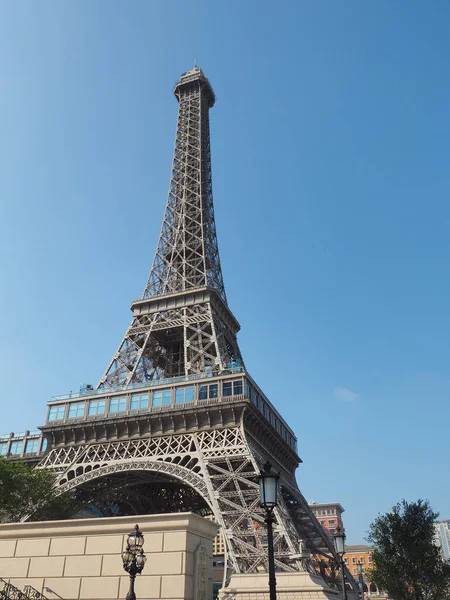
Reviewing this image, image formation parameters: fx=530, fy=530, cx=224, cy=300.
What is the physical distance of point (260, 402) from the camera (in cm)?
5453

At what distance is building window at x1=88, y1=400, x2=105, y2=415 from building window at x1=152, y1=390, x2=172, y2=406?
233 inches

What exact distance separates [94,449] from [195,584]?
3766 cm

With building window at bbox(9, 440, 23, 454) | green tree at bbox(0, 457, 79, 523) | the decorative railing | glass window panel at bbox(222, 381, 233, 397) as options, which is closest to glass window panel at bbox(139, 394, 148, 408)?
glass window panel at bbox(222, 381, 233, 397)

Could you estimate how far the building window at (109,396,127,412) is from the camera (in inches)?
2144

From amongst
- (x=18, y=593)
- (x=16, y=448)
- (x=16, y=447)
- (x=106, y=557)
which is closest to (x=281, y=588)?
(x=106, y=557)

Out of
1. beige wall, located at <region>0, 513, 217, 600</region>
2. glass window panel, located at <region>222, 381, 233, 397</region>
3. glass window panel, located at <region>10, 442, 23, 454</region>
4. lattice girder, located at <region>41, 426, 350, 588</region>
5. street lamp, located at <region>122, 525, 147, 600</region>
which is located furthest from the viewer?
glass window panel, located at <region>10, 442, 23, 454</region>

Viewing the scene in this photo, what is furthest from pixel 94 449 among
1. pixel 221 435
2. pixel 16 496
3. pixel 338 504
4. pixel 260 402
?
pixel 338 504

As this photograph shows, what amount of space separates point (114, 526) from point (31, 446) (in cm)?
5656

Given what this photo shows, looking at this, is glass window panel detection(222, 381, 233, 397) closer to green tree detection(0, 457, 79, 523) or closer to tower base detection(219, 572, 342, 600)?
tower base detection(219, 572, 342, 600)

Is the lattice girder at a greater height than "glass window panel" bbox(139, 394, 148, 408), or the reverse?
"glass window panel" bbox(139, 394, 148, 408)

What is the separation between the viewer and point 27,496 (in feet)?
154

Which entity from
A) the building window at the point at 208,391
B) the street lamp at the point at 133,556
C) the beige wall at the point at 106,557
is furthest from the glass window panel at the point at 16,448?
the street lamp at the point at 133,556

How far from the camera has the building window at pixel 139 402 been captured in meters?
53.7

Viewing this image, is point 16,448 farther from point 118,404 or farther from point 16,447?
point 118,404
